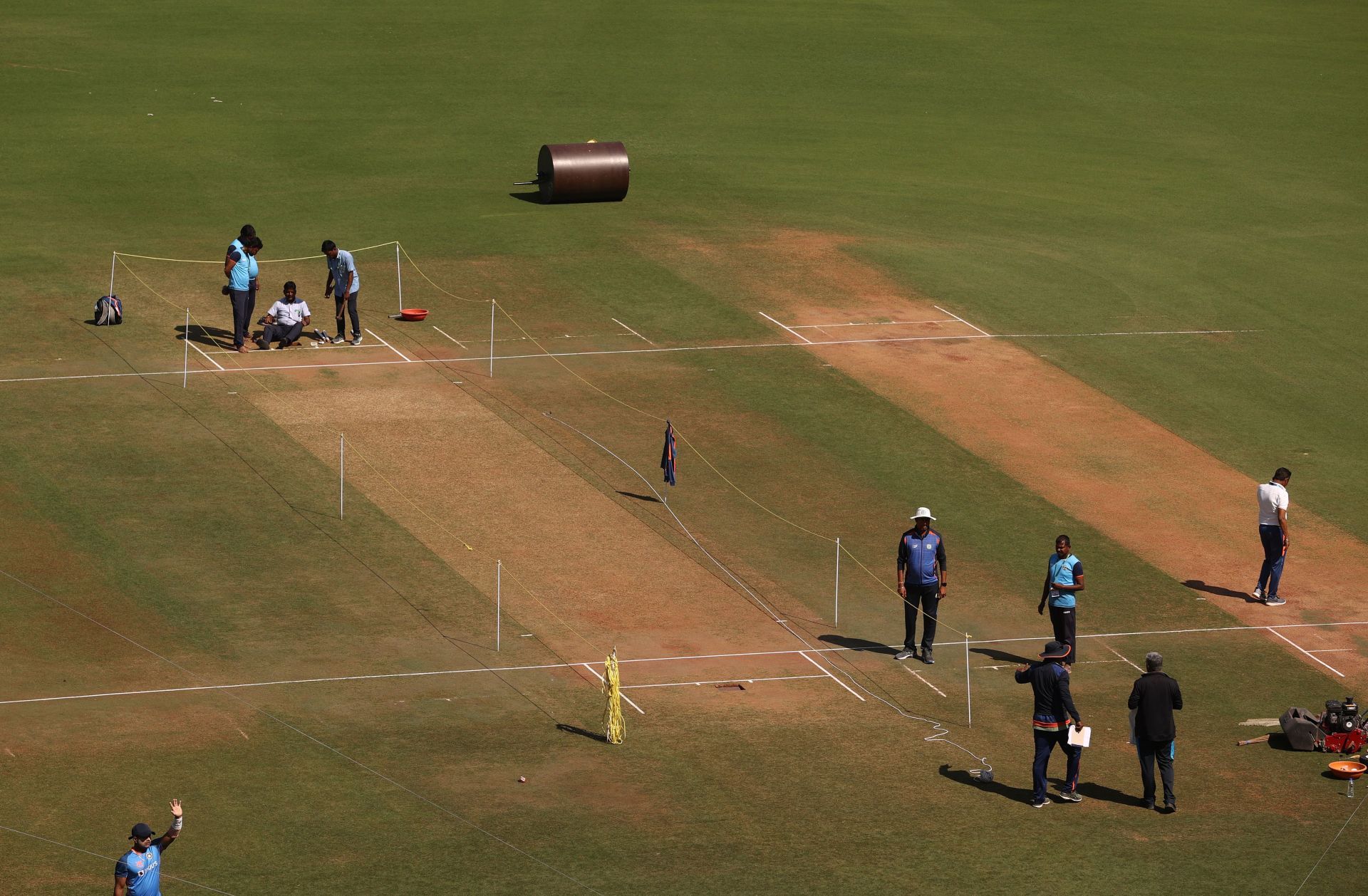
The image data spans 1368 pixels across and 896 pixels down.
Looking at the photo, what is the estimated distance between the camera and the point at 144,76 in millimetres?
54719

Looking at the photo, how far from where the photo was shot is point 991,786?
22.7 m

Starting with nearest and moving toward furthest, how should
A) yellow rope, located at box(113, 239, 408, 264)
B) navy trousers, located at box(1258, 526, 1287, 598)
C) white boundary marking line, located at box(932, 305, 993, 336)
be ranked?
navy trousers, located at box(1258, 526, 1287, 598), white boundary marking line, located at box(932, 305, 993, 336), yellow rope, located at box(113, 239, 408, 264)

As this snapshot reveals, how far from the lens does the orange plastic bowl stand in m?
23.0

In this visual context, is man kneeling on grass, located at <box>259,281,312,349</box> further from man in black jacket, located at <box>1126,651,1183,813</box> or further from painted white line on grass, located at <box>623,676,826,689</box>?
man in black jacket, located at <box>1126,651,1183,813</box>

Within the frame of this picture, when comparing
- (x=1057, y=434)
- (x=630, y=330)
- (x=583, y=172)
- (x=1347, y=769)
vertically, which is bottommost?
(x=1347, y=769)

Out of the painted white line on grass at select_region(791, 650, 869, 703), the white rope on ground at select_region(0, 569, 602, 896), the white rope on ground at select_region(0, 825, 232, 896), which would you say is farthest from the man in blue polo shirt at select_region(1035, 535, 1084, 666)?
the white rope on ground at select_region(0, 825, 232, 896)

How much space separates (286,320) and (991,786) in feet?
62.9

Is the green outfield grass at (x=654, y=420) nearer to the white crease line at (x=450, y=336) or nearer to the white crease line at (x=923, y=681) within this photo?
the white crease line at (x=923, y=681)

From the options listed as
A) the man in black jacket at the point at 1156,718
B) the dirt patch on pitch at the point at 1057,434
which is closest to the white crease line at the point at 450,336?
the dirt patch on pitch at the point at 1057,434

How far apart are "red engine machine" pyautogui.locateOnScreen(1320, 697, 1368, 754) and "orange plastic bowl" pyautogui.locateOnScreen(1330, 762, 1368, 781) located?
667mm

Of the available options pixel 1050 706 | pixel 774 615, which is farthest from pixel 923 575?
pixel 1050 706

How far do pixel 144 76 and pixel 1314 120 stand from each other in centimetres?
3369

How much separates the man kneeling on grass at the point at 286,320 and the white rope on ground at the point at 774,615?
568cm

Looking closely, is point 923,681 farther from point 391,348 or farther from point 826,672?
point 391,348
